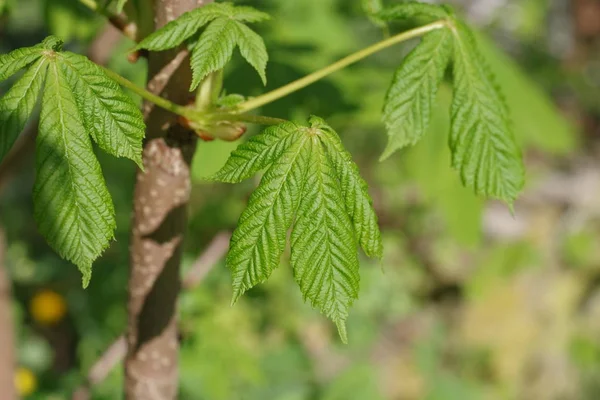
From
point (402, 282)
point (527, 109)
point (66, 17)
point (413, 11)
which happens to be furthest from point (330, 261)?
point (402, 282)

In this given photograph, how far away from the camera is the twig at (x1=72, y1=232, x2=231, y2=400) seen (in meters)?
1.04

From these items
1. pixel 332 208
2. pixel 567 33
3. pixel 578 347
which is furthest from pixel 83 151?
pixel 567 33

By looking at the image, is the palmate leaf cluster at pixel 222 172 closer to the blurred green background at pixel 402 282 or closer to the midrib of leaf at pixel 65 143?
the midrib of leaf at pixel 65 143

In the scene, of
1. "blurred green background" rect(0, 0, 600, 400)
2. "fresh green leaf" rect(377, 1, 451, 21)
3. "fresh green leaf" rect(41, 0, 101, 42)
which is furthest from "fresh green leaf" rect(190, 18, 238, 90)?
"blurred green background" rect(0, 0, 600, 400)

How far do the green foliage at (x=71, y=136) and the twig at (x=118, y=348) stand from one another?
39 centimetres

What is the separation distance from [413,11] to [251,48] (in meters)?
0.22

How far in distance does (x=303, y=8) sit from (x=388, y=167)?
1802 millimetres

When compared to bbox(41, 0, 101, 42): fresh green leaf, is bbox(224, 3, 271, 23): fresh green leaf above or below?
above

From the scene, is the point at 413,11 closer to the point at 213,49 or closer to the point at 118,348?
the point at 213,49

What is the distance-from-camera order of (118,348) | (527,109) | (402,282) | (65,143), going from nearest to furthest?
(65,143)
(118,348)
(527,109)
(402,282)

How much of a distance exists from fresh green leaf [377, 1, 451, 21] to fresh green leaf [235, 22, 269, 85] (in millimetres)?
194

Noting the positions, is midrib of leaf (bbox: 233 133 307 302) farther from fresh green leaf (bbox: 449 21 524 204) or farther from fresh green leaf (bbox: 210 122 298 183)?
fresh green leaf (bbox: 449 21 524 204)

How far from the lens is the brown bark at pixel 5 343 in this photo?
1276 millimetres

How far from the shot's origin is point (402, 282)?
3.60m
